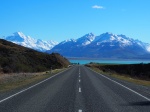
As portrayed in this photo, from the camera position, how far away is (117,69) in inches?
3964

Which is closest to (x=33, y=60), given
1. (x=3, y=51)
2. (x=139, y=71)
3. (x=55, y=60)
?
(x=3, y=51)

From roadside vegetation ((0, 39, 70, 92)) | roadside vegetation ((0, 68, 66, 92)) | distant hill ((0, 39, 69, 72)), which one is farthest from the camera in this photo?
distant hill ((0, 39, 69, 72))

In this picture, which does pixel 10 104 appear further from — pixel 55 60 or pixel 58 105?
pixel 55 60

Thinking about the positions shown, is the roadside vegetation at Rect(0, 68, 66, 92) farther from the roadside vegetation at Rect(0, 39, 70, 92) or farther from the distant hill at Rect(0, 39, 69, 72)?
the distant hill at Rect(0, 39, 69, 72)

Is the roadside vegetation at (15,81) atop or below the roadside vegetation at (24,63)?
below

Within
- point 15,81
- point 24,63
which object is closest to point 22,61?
point 24,63

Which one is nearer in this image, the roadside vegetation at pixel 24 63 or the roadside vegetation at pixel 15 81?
the roadside vegetation at pixel 15 81

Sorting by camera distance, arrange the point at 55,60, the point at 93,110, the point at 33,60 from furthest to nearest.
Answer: the point at 55,60 < the point at 33,60 < the point at 93,110

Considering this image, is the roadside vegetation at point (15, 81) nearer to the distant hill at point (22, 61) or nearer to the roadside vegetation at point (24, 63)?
the roadside vegetation at point (24, 63)

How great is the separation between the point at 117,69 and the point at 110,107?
87193mm

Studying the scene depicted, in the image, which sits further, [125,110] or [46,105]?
[46,105]

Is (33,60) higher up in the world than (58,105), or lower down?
higher up

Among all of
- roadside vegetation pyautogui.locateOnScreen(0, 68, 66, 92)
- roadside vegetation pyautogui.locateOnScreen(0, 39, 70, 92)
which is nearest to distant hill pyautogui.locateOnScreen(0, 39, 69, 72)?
roadside vegetation pyautogui.locateOnScreen(0, 39, 70, 92)

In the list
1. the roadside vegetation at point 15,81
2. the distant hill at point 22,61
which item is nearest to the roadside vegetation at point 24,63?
the distant hill at point 22,61
